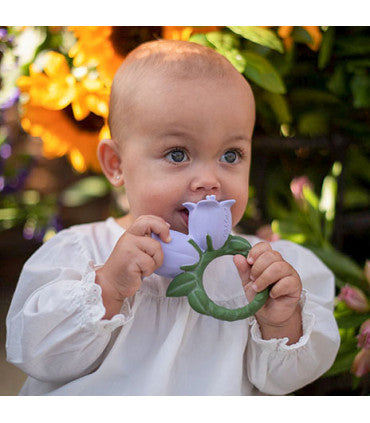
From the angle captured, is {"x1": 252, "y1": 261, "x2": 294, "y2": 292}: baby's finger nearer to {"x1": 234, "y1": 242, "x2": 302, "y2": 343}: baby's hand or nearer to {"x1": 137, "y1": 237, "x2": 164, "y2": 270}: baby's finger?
{"x1": 234, "y1": 242, "x2": 302, "y2": 343}: baby's hand

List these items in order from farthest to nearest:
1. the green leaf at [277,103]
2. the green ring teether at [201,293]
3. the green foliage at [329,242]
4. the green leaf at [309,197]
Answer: the green leaf at [309,197] < the green leaf at [277,103] < the green foliage at [329,242] < the green ring teether at [201,293]

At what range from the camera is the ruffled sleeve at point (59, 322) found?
849 millimetres

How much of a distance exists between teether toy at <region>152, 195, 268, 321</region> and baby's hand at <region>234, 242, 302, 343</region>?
0.02m

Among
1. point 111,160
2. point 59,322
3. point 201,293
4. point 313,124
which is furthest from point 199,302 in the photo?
point 313,124

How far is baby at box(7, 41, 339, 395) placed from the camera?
85 centimetres

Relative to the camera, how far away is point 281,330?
0.93 meters

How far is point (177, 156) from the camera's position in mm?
890

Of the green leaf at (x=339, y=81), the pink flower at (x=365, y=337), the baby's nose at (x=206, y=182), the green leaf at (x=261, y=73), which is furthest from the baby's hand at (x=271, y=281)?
the green leaf at (x=339, y=81)

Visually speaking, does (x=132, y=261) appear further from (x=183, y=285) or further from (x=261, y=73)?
(x=261, y=73)

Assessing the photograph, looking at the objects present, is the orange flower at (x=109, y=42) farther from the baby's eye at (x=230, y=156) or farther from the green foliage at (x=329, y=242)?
the green foliage at (x=329, y=242)

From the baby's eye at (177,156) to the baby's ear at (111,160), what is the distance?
14cm

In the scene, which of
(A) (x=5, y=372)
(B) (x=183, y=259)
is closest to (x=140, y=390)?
(B) (x=183, y=259)

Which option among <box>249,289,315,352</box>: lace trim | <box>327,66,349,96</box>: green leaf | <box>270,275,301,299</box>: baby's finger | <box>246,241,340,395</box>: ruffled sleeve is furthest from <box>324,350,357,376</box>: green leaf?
<box>327,66,349,96</box>: green leaf

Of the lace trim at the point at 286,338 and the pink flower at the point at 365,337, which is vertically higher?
the lace trim at the point at 286,338
